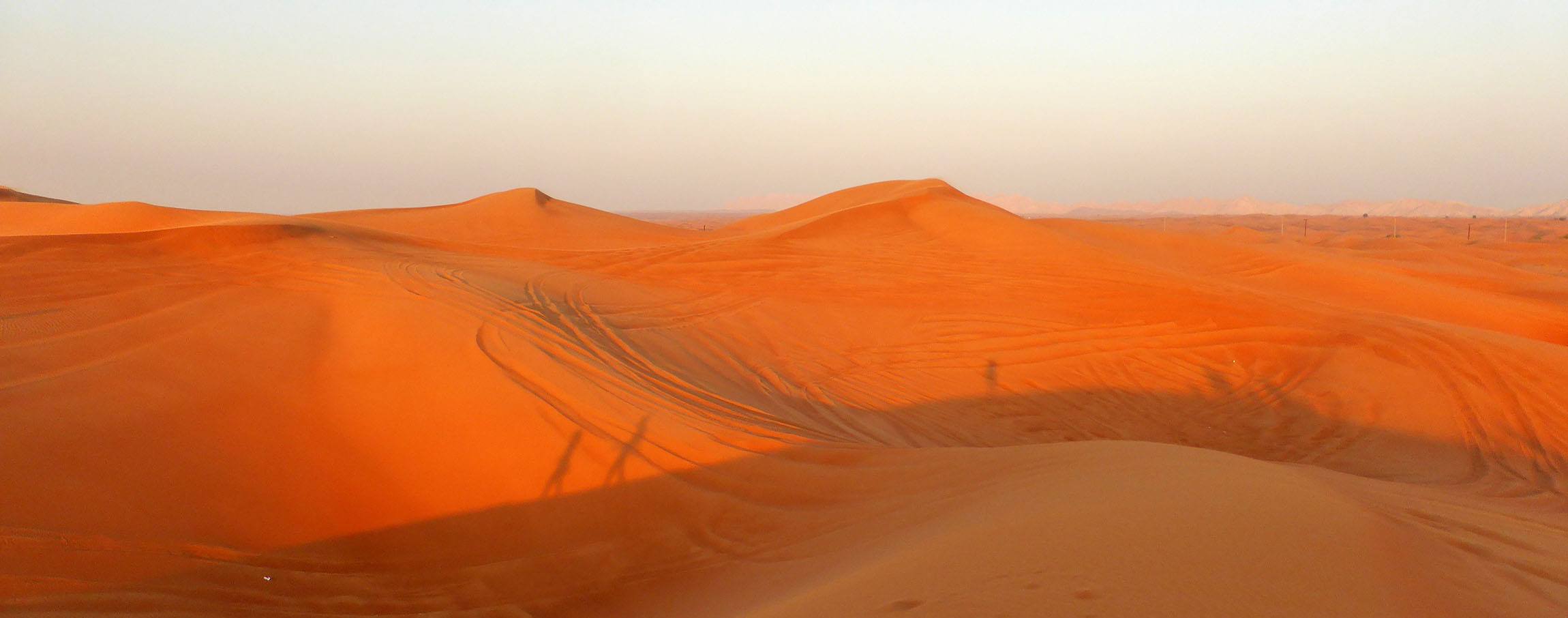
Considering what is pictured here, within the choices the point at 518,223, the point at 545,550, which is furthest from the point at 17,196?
the point at 545,550

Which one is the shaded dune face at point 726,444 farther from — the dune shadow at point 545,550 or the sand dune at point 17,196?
the sand dune at point 17,196

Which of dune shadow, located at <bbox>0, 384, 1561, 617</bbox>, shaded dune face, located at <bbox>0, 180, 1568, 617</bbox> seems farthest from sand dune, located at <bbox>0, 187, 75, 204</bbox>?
dune shadow, located at <bbox>0, 384, 1561, 617</bbox>

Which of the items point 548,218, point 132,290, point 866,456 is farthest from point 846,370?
point 548,218

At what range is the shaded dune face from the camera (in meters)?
2.86

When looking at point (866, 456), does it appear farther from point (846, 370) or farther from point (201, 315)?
point (201, 315)

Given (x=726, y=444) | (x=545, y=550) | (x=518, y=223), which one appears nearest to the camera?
(x=545, y=550)

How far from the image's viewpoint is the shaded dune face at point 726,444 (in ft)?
9.37

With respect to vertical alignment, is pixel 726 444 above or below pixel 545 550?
above

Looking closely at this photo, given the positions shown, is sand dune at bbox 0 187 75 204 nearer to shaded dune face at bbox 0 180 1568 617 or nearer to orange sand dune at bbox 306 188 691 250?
orange sand dune at bbox 306 188 691 250

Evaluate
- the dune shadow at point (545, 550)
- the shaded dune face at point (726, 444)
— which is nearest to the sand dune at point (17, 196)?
the shaded dune face at point (726, 444)

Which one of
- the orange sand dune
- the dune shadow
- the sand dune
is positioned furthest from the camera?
the sand dune

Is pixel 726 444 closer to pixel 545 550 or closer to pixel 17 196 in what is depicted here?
pixel 545 550

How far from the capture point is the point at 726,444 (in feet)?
15.6

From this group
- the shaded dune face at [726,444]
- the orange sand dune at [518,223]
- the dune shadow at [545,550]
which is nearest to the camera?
the shaded dune face at [726,444]
